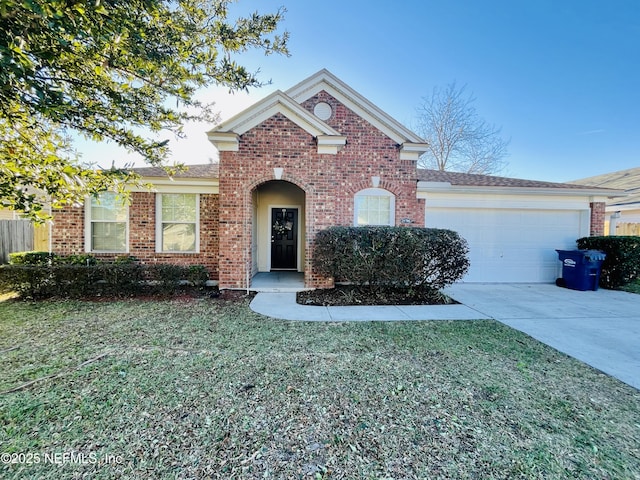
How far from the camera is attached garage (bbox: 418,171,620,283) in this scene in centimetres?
908

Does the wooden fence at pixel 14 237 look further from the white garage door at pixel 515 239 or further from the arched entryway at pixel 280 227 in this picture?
the white garage door at pixel 515 239

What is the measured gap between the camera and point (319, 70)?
9.10 metres

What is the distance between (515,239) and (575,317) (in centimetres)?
407

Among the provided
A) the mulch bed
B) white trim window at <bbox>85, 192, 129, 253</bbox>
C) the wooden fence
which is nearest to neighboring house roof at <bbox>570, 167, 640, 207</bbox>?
the mulch bed

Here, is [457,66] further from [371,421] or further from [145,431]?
[145,431]

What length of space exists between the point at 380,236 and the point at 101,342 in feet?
19.3

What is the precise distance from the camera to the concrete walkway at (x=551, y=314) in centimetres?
422

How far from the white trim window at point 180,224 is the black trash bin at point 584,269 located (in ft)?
39.0

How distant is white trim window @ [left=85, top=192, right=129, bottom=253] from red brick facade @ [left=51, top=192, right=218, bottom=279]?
6.0 inches

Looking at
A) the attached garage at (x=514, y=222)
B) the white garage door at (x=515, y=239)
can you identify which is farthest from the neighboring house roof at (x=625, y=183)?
the white garage door at (x=515, y=239)

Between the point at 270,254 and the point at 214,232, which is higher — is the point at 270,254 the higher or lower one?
the lower one

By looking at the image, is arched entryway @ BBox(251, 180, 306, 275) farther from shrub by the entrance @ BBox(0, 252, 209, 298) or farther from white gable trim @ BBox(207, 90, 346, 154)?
shrub by the entrance @ BBox(0, 252, 209, 298)

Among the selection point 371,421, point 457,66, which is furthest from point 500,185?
point 371,421

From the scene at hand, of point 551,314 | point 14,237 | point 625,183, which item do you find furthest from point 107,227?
point 625,183
